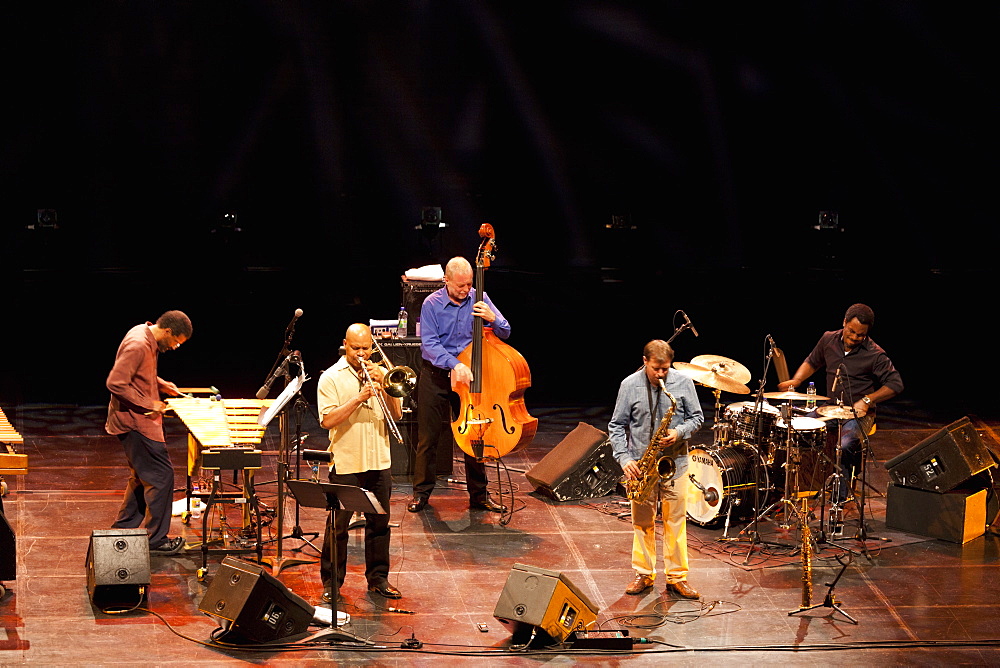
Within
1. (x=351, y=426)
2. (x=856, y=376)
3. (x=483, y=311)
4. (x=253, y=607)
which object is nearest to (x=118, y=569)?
(x=253, y=607)

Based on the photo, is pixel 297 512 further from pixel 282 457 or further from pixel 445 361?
pixel 445 361

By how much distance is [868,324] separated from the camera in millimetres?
8461

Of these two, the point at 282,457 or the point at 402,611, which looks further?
the point at 282,457

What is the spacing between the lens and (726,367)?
8078 mm

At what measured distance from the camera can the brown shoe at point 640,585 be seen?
7113 millimetres

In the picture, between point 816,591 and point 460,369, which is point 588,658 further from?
point 460,369

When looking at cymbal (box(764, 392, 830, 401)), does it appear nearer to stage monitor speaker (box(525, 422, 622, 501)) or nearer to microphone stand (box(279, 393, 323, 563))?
stage monitor speaker (box(525, 422, 622, 501))

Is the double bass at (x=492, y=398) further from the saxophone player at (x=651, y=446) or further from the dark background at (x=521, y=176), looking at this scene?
the dark background at (x=521, y=176)

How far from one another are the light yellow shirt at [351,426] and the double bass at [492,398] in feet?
4.54

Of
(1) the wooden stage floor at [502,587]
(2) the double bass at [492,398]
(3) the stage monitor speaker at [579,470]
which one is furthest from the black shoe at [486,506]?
(2) the double bass at [492,398]

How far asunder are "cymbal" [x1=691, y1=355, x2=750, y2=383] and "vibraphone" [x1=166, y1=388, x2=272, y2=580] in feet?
9.95

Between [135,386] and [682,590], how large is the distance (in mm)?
3685

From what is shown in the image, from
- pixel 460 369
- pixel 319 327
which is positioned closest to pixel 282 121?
pixel 319 327

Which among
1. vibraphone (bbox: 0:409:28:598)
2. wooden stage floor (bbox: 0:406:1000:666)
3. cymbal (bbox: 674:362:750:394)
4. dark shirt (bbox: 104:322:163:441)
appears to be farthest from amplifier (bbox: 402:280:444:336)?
vibraphone (bbox: 0:409:28:598)
